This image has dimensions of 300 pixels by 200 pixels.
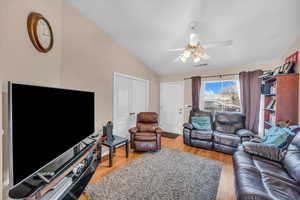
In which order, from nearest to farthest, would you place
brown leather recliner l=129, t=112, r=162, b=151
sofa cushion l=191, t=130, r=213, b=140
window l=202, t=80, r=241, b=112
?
brown leather recliner l=129, t=112, r=162, b=151 → sofa cushion l=191, t=130, r=213, b=140 → window l=202, t=80, r=241, b=112

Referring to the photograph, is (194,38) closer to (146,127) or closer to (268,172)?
(268,172)

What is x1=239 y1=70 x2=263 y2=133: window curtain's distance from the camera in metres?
3.09

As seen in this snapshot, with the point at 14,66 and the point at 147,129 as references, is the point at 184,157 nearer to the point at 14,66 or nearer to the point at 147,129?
the point at 147,129

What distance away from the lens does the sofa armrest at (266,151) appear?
5.61ft

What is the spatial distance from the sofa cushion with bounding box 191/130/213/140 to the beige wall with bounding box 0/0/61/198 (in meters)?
3.09

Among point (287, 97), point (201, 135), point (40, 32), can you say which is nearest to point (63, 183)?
point (40, 32)

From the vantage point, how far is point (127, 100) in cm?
347

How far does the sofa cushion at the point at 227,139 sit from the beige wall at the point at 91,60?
102 inches

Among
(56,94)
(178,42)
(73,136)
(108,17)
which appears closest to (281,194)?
(73,136)

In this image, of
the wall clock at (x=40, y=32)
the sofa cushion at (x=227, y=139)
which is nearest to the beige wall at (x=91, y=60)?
the wall clock at (x=40, y=32)

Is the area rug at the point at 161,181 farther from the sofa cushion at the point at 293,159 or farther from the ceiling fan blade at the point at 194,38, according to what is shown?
the ceiling fan blade at the point at 194,38

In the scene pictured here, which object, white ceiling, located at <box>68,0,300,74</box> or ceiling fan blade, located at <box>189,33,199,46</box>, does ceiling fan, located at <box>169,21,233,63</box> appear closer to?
ceiling fan blade, located at <box>189,33,199,46</box>

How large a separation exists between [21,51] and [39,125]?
3.17 feet

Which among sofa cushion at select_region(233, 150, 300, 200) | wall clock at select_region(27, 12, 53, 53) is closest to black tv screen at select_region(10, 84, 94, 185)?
wall clock at select_region(27, 12, 53, 53)
